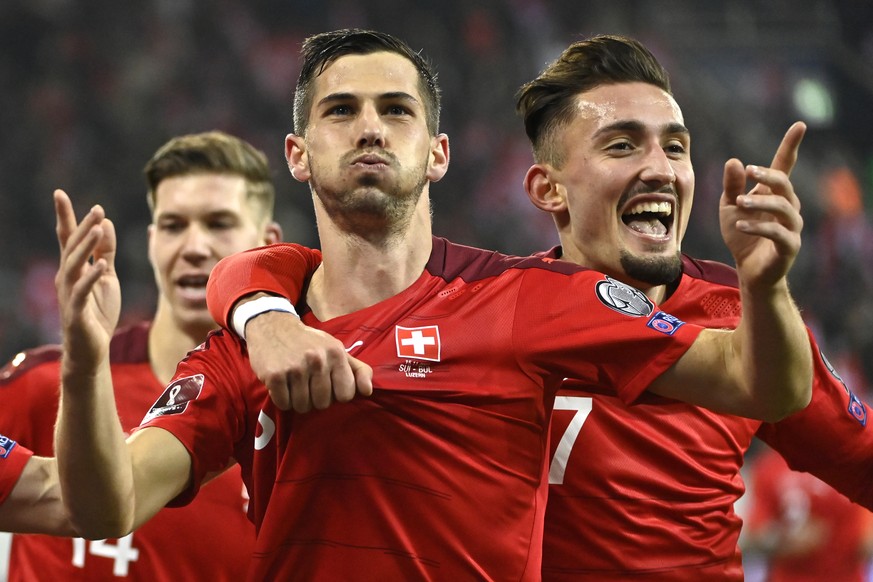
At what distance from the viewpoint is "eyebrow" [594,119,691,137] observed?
10.0ft

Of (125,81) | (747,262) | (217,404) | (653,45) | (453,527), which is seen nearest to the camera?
(747,262)

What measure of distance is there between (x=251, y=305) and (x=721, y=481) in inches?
→ 51.7

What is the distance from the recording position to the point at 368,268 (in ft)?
8.83

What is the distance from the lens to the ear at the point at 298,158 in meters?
2.91

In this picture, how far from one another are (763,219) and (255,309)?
Result: 1.09 meters

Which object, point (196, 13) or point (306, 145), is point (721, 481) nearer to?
point (306, 145)

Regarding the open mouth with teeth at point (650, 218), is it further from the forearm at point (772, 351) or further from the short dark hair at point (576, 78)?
the forearm at point (772, 351)

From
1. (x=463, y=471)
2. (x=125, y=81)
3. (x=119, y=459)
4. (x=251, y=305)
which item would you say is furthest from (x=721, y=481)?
(x=125, y=81)

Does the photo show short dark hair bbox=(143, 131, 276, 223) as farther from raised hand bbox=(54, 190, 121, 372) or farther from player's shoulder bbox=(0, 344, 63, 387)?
raised hand bbox=(54, 190, 121, 372)

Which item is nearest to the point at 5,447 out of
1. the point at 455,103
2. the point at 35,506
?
the point at 35,506

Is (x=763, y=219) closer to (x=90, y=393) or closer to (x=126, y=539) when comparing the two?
(x=90, y=393)

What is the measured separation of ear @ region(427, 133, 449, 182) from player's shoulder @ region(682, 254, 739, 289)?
79cm

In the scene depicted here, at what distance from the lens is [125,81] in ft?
37.6

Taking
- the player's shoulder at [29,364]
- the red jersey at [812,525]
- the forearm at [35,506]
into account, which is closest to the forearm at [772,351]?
the forearm at [35,506]
